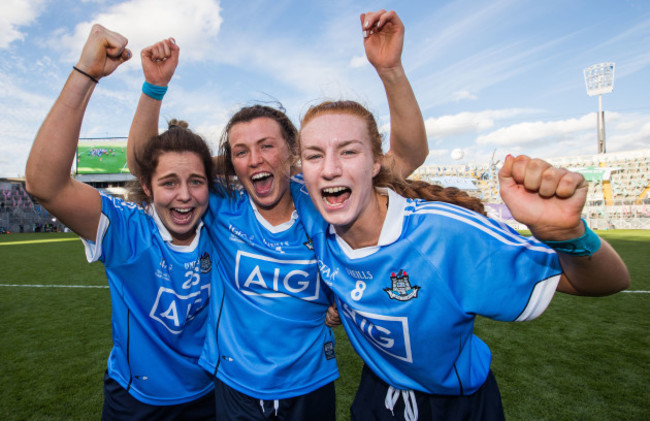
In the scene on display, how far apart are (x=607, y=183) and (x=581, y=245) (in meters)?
48.2

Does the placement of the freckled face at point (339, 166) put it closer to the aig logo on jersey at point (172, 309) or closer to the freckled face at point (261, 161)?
the freckled face at point (261, 161)

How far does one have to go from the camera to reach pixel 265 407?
1.98 m

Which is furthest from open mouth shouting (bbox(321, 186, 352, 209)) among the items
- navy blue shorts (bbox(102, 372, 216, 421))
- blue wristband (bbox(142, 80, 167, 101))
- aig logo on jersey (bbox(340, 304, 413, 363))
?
navy blue shorts (bbox(102, 372, 216, 421))

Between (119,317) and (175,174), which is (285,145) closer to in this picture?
(175,174)

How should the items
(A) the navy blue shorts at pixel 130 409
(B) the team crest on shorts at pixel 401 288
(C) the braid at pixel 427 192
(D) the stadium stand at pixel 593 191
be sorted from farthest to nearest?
(D) the stadium stand at pixel 593 191 → (A) the navy blue shorts at pixel 130 409 → (C) the braid at pixel 427 192 → (B) the team crest on shorts at pixel 401 288

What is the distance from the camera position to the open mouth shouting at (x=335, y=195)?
5.80 feet

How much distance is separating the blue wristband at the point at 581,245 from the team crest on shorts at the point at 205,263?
1.81m

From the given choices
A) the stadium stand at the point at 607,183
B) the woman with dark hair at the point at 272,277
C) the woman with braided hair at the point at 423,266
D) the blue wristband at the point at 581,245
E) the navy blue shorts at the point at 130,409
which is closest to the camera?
the blue wristband at the point at 581,245

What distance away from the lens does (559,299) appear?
25.5ft

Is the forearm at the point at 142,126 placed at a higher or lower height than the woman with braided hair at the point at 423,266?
higher

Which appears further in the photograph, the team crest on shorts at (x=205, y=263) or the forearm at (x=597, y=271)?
the team crest on shorts at (x=205, y=263)

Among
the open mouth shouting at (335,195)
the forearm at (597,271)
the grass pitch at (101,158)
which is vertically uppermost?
the grass pitch at (101,158)

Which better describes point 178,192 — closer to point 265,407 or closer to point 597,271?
point 265,407

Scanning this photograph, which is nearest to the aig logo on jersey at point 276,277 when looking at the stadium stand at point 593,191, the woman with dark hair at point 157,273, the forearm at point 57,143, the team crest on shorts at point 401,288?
the woman with dark hair at point 157,273
